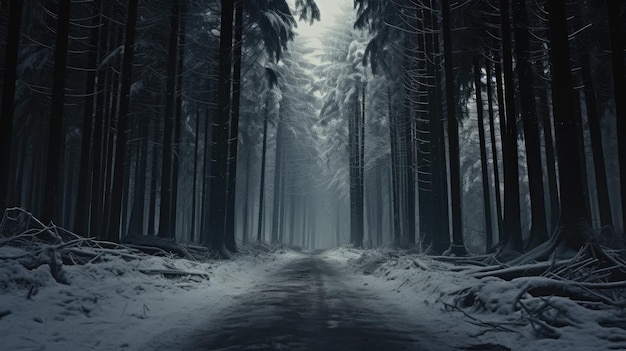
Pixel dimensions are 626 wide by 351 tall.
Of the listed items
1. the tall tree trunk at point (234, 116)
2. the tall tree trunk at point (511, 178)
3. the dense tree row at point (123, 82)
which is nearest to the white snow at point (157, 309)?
the dense tree row at point (123, 82)

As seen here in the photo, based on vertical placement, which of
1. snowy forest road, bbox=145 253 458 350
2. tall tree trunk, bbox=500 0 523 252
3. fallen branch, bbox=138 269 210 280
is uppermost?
tall tree trunk, bbox=500 0 523 252

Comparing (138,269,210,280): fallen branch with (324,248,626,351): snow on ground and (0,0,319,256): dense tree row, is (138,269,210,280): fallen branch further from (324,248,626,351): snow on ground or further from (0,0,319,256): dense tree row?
(324,248,626,351): snow on ground

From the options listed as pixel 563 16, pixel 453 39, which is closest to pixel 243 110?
pixel 453 39

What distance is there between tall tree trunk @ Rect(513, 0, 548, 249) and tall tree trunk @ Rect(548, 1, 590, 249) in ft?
7.93

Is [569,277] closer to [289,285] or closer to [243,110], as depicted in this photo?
[289,285]

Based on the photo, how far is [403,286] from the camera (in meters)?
9.52

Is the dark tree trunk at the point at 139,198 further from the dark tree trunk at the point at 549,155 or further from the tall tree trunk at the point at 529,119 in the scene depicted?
the dark tree trunk at the point at 549,155

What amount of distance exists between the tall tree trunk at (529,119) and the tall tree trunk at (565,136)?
242cm

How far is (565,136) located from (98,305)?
839 centimetres

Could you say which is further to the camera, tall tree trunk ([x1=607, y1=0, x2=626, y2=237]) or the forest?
tall tree trunk ([x1=607, y1=0, x2=626, y2=237])

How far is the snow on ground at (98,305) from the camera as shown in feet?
14.7

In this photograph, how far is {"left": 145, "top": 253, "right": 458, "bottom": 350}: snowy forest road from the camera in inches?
174

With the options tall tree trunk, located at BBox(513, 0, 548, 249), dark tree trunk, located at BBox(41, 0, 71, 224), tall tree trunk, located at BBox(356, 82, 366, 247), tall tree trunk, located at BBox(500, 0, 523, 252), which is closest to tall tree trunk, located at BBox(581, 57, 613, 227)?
tall tree trunk, located at BBox(500, 0, 523, 252)

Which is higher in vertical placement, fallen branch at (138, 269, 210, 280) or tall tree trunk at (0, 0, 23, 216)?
tall tree trunk at (0, 0, 23, 216)
